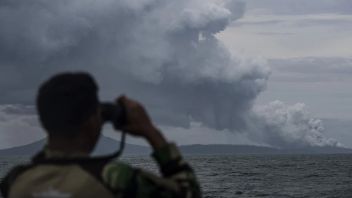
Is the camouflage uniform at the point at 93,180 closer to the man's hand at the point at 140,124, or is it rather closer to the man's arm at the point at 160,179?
the man's arm at the point at 160,179

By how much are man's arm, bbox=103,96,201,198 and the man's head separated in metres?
0.17

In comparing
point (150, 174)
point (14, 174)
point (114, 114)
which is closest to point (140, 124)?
point (114, 114)

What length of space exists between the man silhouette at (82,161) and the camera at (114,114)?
25 millimetres

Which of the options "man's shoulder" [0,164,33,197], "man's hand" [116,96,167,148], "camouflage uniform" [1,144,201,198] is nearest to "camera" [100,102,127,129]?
"man's hand" [116,96,167,148]

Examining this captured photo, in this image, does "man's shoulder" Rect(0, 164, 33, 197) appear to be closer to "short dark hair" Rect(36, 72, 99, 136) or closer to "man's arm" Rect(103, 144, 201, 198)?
"short dark hair" Rect(36, 72, 99, 136)

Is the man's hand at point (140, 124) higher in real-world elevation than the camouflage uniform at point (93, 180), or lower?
higher

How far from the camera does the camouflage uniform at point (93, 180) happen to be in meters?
3.63

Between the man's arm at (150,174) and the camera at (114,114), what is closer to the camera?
the man's arm at (150,174)

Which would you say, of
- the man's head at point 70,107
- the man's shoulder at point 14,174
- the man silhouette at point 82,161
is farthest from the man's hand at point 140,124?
the man's shoulder at point 14,174

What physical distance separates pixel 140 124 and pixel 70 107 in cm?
35

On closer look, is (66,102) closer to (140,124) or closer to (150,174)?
(140,124)

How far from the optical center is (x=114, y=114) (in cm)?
382

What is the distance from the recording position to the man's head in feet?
12.2

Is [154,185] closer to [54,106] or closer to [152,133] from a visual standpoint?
[152,133]
